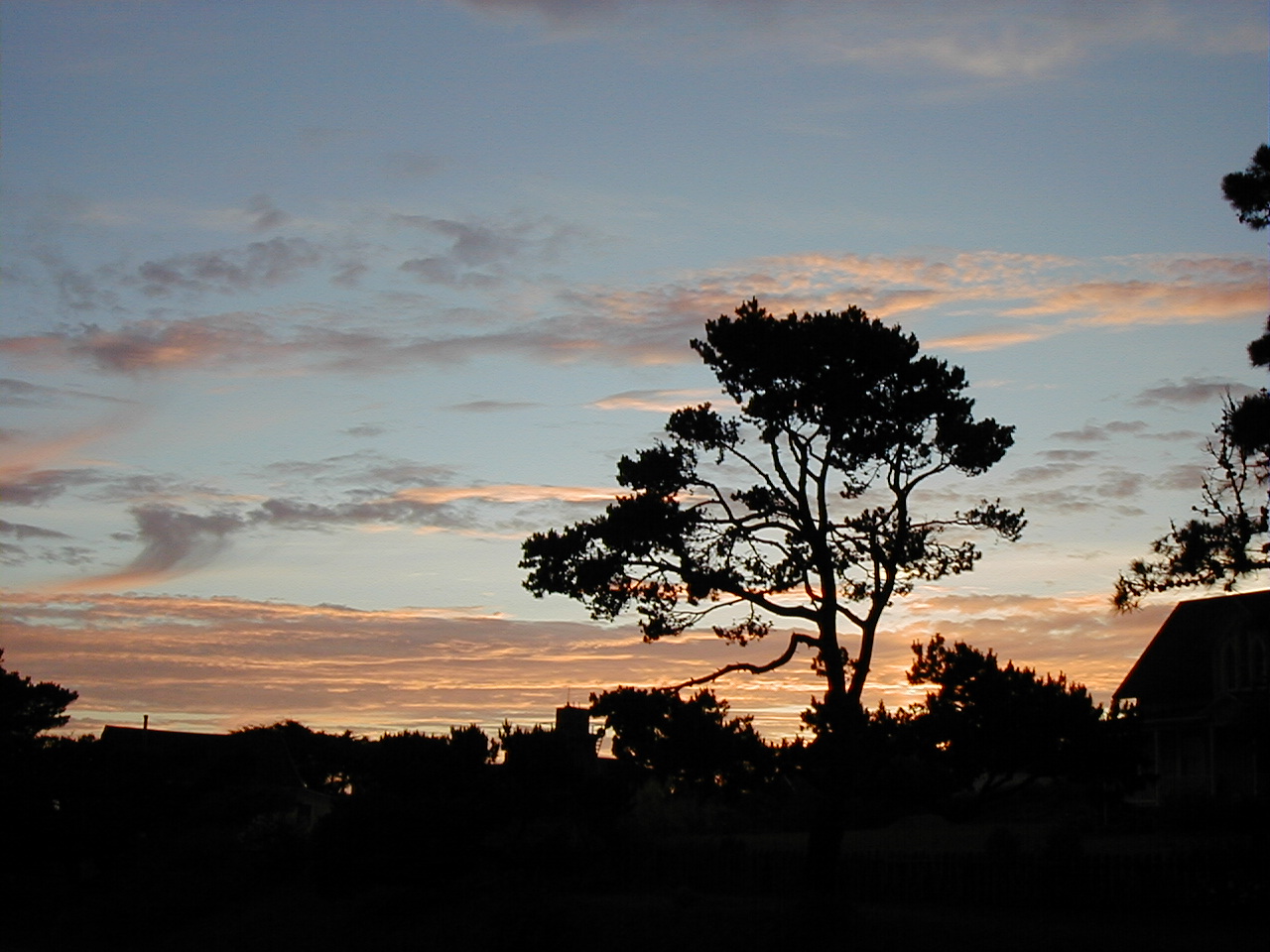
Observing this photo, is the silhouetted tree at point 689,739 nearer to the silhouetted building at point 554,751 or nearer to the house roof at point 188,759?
the silhouetted building at point 554,751

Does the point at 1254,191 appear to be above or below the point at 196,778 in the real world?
above

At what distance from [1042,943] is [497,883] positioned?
45.7 ft

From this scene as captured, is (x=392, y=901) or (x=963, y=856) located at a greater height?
(x=963, y=856)

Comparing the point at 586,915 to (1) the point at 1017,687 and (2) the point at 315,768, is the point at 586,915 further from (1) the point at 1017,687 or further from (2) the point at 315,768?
(2) the point at 315,768

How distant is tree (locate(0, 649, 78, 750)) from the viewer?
70669 millimetres

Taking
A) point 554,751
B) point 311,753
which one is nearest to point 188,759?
point 554,751

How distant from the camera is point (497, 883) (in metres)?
30.4

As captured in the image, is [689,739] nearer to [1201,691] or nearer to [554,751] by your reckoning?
[554,751]

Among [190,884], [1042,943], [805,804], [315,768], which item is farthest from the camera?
[315,768]

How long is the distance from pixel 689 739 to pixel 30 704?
6087cm

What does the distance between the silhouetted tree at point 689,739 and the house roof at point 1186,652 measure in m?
18.9

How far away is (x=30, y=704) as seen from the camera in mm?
74312

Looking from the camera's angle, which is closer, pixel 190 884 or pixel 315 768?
pixel 190 884

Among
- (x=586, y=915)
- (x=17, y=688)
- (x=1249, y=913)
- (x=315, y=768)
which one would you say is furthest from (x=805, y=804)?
(x=315, y=768)
